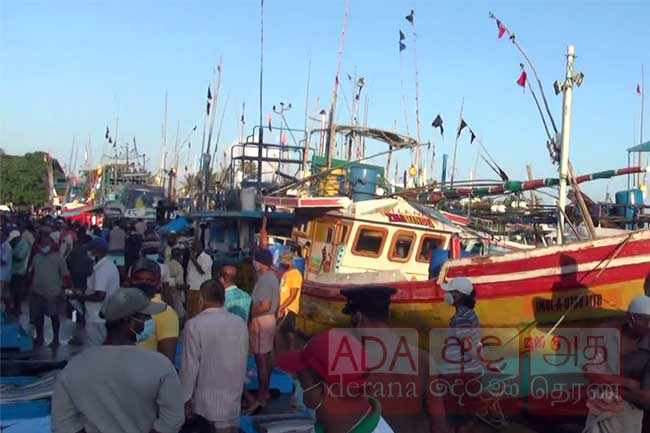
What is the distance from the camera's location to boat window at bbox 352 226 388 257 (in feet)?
37.5

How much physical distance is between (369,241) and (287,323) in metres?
2.83

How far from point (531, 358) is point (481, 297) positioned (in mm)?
1082

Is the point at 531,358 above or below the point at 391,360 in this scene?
below

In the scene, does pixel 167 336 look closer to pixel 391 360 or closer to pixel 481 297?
pixel 391 360

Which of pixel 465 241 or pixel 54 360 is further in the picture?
pixel 465 241

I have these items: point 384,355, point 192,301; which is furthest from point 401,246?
point 384,355

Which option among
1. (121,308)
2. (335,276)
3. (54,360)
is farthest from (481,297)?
(121,308)

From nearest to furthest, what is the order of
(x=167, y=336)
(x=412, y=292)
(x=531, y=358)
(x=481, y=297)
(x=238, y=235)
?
(x=167, y=336), (x=531, y=358), (x=481, y=297), (x=412, y=292), (x=238, y=235)

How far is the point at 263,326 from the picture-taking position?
6.49 m

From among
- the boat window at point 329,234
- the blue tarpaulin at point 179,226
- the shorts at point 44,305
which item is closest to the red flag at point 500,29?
the boat window at point 329,234

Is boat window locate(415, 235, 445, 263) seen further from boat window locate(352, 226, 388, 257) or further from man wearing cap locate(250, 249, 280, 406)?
man wearing cap locate(250, 249, 280, 406)

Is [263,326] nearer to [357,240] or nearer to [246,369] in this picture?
[246,369]

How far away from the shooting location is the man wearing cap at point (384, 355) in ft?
9.97

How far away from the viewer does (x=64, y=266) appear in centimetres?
916
